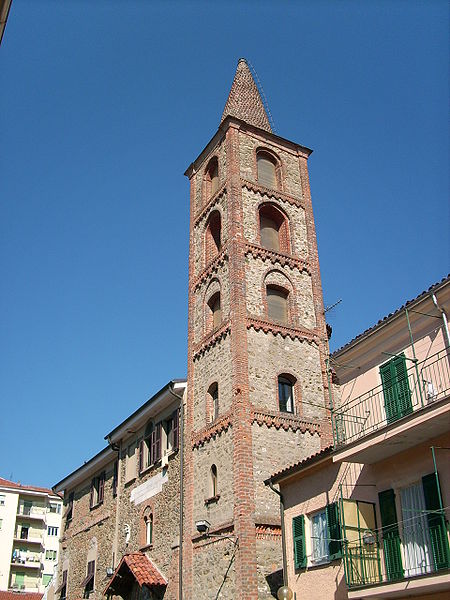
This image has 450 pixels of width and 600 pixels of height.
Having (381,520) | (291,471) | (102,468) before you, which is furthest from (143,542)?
(381,520)

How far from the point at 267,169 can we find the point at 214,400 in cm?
1002

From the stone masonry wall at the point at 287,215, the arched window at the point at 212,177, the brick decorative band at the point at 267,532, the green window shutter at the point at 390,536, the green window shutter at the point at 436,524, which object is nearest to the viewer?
the green window shutter at the point at 436,524

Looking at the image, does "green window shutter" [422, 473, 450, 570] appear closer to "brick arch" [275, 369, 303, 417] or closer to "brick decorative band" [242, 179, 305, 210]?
"brick arch" [275, 369, 303, 417]

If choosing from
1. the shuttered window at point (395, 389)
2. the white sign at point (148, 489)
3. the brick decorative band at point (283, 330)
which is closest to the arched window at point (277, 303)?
the brick decorative band at point (283, 330)

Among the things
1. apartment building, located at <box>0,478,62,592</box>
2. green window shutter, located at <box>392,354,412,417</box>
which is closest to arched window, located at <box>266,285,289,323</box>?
green window shutter, located at <box>392,354,412,417</box>

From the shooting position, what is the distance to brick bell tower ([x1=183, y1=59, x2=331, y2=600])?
18.6 metres

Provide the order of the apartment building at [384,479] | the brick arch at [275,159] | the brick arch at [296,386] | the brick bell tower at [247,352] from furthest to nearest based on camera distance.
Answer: the brick arch at [275,159] < the brick arch at [296,386] < the brick bell tower at [247,352] < the apartment building at [384,479]

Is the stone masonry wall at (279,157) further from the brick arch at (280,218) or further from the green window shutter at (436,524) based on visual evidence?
the green window shutter at (436,524)

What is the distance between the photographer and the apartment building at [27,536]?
59812 millimetres

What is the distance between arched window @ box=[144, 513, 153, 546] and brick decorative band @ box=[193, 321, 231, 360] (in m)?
6.08

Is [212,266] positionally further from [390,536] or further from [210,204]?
[390,536]

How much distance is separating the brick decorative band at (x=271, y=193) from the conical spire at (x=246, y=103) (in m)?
3.80

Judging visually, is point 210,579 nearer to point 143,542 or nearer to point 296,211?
point 143,542

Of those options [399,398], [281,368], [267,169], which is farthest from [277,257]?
[399,398]
